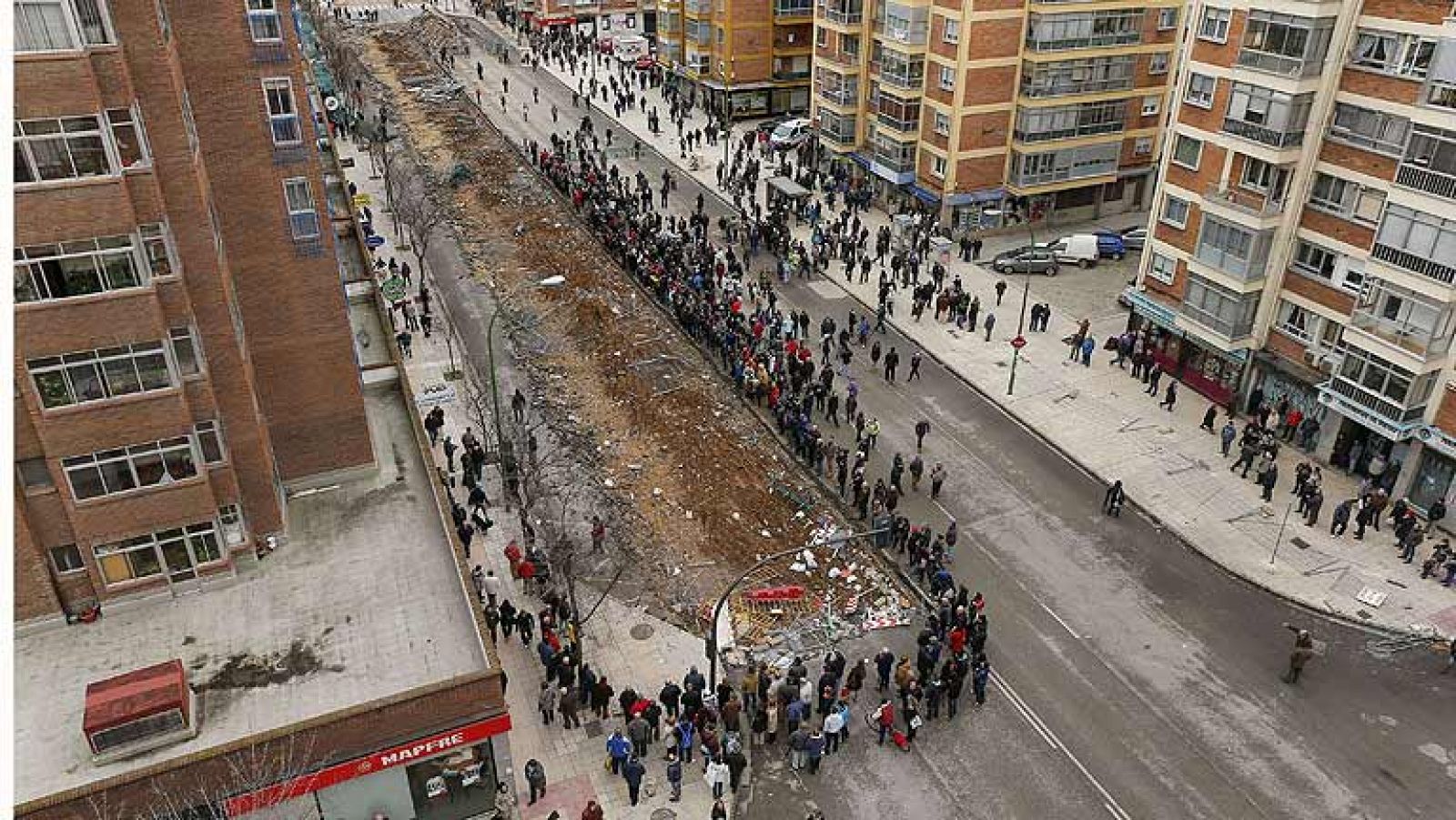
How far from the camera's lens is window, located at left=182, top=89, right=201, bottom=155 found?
20.1m

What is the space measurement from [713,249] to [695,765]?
3163cm

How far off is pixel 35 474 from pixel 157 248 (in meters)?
5.19

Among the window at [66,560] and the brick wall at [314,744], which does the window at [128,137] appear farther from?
the brick wall at [314,744]

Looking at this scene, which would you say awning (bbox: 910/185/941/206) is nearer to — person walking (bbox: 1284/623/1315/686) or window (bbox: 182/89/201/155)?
person walking (bbox: 1284/623/1315/686)

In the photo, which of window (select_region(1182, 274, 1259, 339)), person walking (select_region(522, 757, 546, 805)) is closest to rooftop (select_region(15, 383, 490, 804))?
person walking (select_region(522, 757, 546, 805))

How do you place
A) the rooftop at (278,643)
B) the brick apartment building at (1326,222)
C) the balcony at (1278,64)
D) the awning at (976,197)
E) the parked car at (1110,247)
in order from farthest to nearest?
the awning at (976,197) < the parked car at (1110,247) < the balcony at (1278,64) < the brick apartment building at (1326,222) < the rooftop at (278,643)

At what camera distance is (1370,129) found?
31000 millimetres

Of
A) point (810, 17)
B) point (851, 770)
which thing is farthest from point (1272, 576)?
point (810, 17)

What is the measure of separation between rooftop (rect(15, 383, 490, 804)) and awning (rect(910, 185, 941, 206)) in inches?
1414

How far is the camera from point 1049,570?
29.5m

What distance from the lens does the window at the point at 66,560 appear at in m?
21.1

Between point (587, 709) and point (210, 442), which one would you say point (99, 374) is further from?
point (587, 709)

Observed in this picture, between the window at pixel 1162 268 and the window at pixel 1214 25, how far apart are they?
792 centimetres

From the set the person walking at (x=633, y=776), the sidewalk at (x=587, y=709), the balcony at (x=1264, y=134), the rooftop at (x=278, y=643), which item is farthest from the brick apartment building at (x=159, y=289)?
the balcony at (x=1264, y=134)
